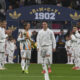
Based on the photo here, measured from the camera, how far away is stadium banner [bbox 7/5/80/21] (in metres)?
32.3

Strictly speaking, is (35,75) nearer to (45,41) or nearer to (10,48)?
(45,41)

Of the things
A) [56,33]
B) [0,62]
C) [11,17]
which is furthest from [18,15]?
[0,62]

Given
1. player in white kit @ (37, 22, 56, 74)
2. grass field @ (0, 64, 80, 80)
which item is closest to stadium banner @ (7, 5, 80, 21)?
grass field @ (0, 64, 80, 80)

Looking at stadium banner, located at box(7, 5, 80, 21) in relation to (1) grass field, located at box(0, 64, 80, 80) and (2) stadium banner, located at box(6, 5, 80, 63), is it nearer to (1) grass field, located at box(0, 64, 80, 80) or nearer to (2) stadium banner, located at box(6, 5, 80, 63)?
(2) stadium banner, located at box(6, 5, 80, 63)

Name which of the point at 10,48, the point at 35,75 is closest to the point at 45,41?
the point at 35,75

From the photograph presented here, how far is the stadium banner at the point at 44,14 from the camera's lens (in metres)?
32.3

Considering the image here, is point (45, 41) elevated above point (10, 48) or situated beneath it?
situated beneath

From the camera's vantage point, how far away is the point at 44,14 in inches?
1280

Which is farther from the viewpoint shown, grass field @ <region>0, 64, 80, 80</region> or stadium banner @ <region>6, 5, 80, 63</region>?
stadium banner @ <region>6, 5, 80, 63</region>

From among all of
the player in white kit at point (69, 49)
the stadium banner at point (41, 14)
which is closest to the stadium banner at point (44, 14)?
the stadium banner at point (41, 14)

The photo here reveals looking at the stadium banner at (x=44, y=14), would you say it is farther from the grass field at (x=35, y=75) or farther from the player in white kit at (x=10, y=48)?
the grass field at (x=35, y=75)

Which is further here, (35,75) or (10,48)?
(10,48)

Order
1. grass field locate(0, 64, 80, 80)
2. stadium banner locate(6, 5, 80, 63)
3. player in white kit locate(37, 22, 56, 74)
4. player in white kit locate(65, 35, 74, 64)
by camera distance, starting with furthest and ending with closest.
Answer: stadium banner locate(6, 5, 80, 63)
player in white kit locate(65, 35, 74, 64)
player in white kit locate(37, 22, 56, 74)
grass field locate(0, 64, 80, 80)

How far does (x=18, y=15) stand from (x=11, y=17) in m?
0.53
